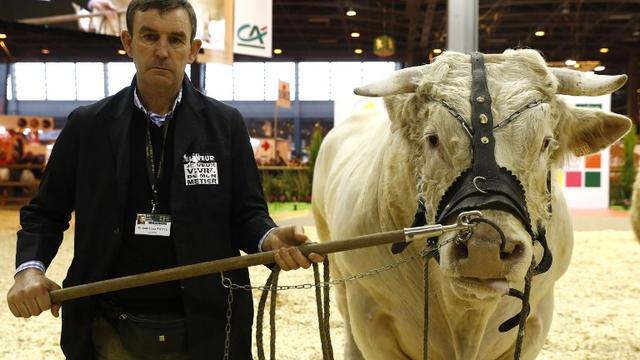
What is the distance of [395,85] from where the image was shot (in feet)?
7.31

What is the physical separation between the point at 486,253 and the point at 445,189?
29cm

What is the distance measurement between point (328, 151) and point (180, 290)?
2.51 meters

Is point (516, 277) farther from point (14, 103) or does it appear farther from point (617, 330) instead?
point (14, 103)

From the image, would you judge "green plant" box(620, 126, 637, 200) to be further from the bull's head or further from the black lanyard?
the black lanyard

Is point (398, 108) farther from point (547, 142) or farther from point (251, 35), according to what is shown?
point (251, 35)

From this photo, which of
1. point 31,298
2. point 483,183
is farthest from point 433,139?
point 31,298

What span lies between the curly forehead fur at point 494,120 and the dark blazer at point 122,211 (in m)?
0.59

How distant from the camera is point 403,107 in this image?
2.29 metres

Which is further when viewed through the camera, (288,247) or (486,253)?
(288,247)

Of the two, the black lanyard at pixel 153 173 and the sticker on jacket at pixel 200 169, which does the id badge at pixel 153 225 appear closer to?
the black lanyard at pixel 153 173

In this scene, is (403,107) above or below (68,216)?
above

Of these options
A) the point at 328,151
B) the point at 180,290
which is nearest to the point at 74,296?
the point at 180,290

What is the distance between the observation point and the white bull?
186 cm

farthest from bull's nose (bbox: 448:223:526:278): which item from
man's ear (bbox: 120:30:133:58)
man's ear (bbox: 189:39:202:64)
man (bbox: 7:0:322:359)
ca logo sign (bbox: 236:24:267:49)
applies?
ca logo sign (bbox: 236:24:267:49)
